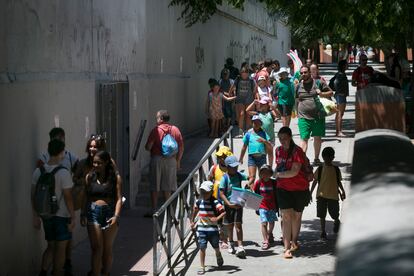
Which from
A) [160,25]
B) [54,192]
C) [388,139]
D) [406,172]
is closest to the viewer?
[406,172]

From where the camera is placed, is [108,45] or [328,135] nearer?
[108,45]

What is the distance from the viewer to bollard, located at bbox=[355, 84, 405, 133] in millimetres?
6801

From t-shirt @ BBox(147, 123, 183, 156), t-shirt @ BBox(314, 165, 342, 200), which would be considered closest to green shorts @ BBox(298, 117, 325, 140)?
t-shirt @ BBox(147, 123, 183, 156)

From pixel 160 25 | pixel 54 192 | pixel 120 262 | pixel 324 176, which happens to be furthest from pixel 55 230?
pixel 160 25

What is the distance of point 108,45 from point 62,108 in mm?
2690

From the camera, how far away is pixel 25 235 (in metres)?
9.79

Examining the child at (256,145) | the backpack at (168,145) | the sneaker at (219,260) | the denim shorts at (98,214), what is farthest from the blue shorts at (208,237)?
the backpack at (168,145)

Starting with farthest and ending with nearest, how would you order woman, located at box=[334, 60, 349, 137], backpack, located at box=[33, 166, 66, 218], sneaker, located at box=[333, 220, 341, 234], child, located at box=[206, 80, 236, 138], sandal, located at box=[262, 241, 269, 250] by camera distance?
woman, located at box=[334, 60, 349, 137] < child, located at box=[206, 80, 236, 138] < sneaker, located at box=[333, 220, 341, 234] < sandal, located at box=[262, 241, 269, 250] < backpack, located at box=[33, 166, 66, 218]

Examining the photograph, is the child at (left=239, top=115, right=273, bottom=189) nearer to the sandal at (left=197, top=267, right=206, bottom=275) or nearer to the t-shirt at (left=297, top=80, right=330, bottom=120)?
the t-shirt at (left=297, top=80, right=330, bottom=120)

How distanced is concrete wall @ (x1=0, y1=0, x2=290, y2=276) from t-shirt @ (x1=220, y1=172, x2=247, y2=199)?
6.69ft

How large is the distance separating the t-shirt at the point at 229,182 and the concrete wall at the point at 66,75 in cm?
204

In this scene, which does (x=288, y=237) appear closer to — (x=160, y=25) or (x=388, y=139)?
(x=388, y=139)

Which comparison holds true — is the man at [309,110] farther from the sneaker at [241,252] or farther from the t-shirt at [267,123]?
the sneaker at [241,252]

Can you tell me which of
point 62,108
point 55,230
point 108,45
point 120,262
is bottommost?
point 120,262
